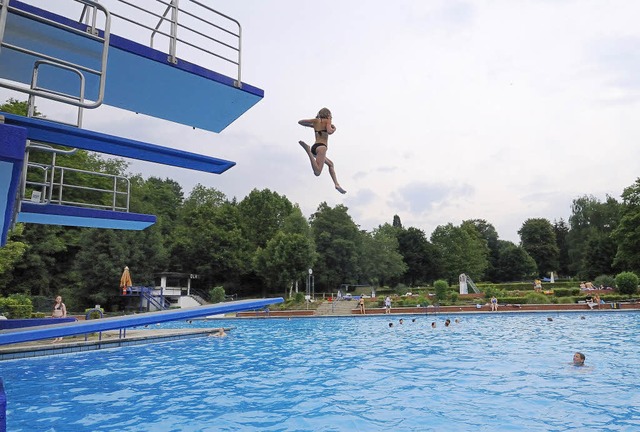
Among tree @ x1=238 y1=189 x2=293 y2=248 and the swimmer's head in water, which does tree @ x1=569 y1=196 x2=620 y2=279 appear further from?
the swimmer's head in water

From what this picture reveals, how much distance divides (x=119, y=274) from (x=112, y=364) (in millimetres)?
24324

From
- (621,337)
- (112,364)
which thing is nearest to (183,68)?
(112,364)

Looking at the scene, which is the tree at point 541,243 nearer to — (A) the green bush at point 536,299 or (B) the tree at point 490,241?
(B) the tree at point 490,241

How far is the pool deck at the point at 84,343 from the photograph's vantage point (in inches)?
537

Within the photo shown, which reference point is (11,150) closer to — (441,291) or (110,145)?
(110,145)

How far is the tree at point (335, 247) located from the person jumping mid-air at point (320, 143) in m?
45.3

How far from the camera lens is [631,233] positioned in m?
44.3

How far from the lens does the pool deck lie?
1364 centimetres

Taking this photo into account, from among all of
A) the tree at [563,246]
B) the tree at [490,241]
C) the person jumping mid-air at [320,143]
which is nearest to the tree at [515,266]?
the tree at [490,241]

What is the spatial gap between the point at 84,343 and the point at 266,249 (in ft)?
99.8

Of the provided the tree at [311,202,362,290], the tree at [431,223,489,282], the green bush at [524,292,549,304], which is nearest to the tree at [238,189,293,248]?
the tree at [311,202,362,290]

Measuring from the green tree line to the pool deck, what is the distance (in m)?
8.28

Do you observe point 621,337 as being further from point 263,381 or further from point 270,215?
point 270,215

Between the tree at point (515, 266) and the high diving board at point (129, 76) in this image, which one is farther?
the tree at point (515, 266)
